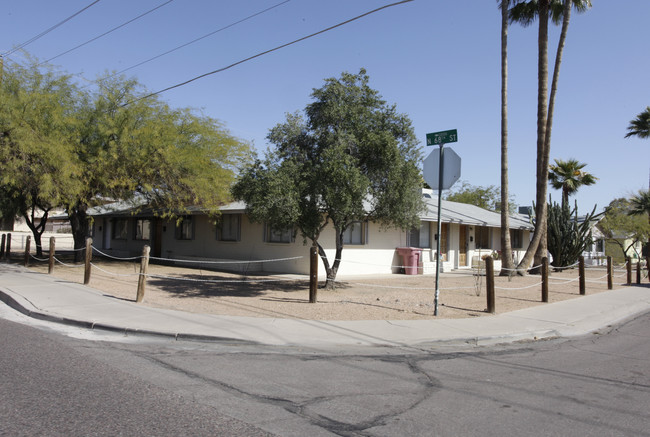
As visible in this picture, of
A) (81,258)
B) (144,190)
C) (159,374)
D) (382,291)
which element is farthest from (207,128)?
(159,374)

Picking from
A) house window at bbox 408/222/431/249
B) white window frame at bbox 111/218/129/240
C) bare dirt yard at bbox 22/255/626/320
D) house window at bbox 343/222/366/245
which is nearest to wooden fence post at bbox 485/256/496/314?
bare dirt yard at bbox 22/255/626/320

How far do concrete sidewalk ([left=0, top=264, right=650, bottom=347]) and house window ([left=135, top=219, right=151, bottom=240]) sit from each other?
572 inches

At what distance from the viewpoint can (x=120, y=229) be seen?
97.3ft

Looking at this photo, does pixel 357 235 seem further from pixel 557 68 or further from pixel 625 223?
pixel 625 223

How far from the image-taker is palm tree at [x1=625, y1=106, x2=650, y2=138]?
103 ft

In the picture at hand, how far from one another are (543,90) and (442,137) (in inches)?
490

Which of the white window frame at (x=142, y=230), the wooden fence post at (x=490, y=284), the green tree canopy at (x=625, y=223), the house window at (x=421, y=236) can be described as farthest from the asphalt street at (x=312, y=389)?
the green tree canopy at (x=625, y=223)

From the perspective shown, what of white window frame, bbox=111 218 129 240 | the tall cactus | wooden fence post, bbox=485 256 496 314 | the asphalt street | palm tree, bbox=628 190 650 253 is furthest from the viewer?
palm tree, bbox=628 190 650 253

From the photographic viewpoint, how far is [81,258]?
2189cm

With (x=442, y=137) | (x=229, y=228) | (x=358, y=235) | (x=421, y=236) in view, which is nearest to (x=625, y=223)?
(x=421, y=236)

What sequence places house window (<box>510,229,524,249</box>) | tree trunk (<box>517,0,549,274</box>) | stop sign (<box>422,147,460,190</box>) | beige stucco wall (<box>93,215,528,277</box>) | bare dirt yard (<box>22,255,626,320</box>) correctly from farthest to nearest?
house window (<box>510,229,524,249</box>)
tree trunk (<box>517,0,549,274</box>)
beige stucco wall (<box>93,215,528,277</box>)
bare dirt yard (<box>22,255,626,320</box>)
stop sign (<box>422,147,460,190</box>)

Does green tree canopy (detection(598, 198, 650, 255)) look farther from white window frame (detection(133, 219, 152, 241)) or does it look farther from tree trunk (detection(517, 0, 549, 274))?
white window frame (detection(133, 219, 152, 241))

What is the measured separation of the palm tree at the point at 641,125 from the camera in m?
31.3

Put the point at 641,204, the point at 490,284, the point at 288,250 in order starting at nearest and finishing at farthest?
the point at 490,284 < the point at 288,250 < the point at 641,204
